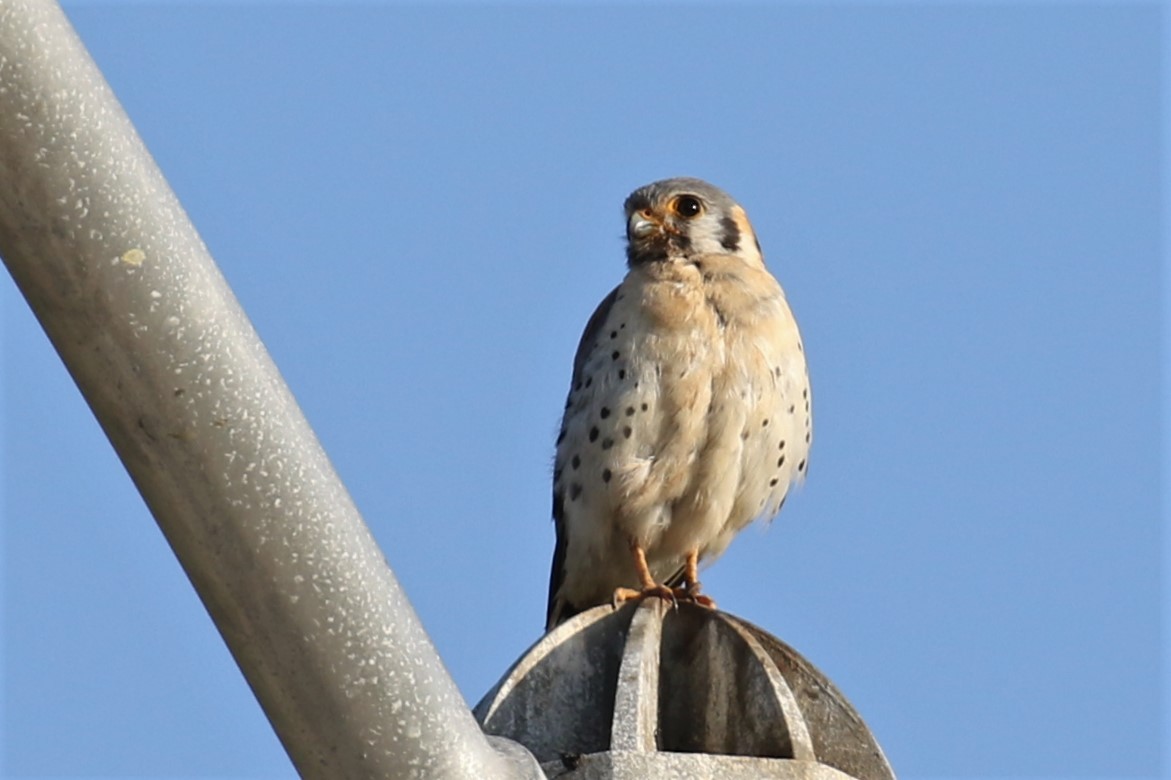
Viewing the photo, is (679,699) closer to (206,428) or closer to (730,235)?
(206,428)

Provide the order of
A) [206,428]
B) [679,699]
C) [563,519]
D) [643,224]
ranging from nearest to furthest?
[206,428]
[679,699]
[563,519]
[643,224]

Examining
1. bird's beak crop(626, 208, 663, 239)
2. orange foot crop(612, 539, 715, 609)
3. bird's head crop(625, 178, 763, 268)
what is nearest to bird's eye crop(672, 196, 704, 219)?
bird's head crop(625, 178, 763, 268)

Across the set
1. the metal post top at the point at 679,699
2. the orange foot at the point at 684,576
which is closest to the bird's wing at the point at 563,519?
the orange foot at the point at 684,576

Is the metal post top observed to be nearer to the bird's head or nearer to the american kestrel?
the american kestrel

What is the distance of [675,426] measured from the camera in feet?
20.7

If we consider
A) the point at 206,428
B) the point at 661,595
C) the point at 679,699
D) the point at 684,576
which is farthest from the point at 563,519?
the point at 206,428

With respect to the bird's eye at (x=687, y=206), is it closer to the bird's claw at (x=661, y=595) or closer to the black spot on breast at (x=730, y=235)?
the black spot on breast at (x=730, y=235)

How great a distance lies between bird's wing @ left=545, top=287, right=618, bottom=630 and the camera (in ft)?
22.2

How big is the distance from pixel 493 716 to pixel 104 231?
1.37 metres

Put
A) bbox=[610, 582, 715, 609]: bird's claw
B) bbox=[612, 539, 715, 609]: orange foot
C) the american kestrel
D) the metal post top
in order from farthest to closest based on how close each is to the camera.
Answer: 1. the american kestrel
2. bbox=[612, 539, 715, 609]: orange foot
3. bbox=[610, 582, 715, 609]: bird's claw
4. the metal post top

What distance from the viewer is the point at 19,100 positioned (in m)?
2.20

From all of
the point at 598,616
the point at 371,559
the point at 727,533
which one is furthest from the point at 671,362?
the point at 371,559

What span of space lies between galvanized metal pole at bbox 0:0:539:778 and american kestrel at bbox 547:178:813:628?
148 inches

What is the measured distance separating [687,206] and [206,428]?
196 inches
